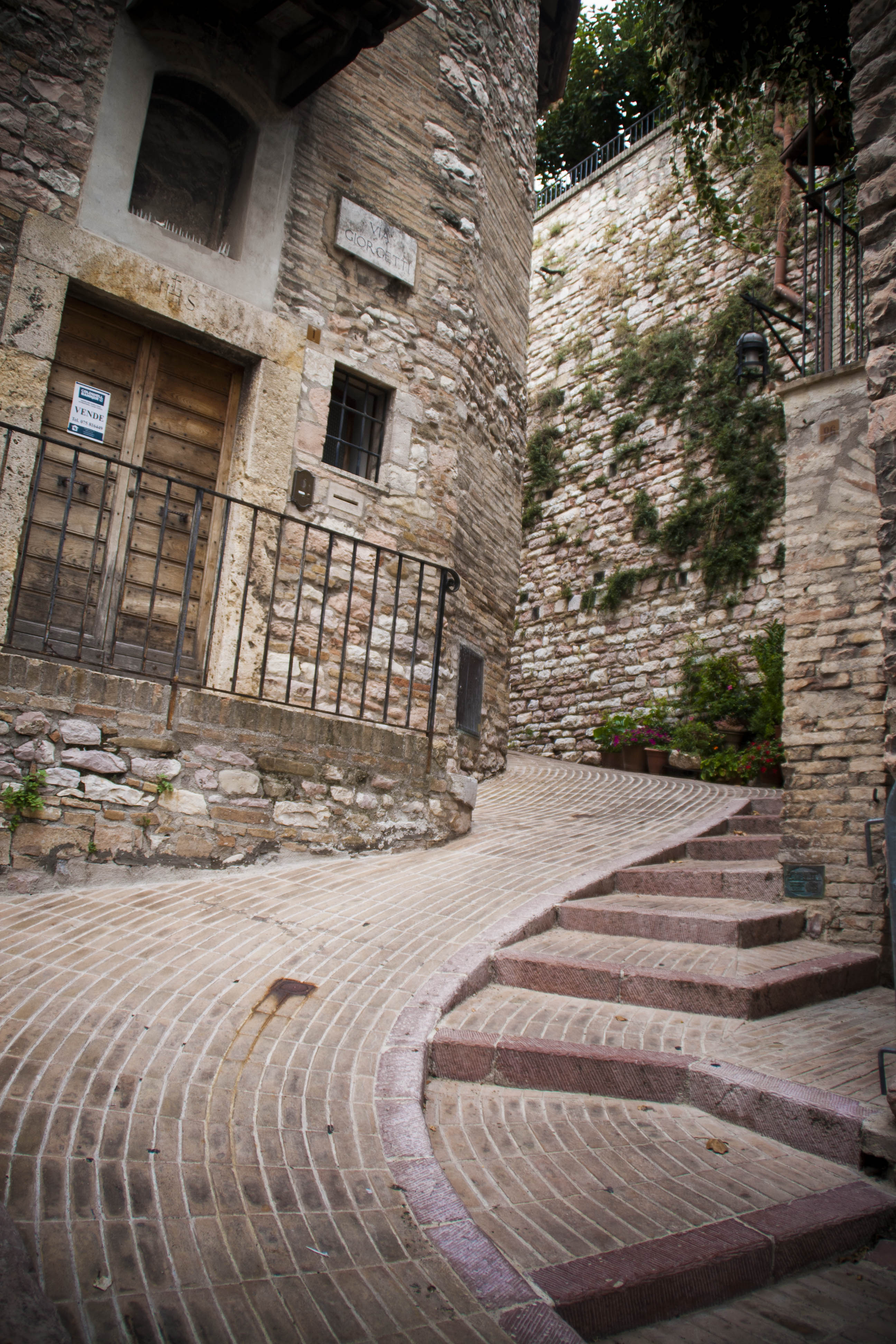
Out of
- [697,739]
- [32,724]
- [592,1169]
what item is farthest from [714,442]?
[592,1169]

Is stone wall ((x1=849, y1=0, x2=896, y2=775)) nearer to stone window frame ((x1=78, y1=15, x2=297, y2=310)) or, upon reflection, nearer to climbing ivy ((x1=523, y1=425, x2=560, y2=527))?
stone window frame ((x1=78, y1=15, x2=297, y2=310))

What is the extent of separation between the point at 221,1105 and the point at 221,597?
4.06 meters

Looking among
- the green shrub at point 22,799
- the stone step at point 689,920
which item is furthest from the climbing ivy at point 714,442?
the green shrub at point 22,799

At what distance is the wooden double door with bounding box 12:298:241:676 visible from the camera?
18.6ft

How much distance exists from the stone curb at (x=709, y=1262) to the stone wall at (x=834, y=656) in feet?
8.31

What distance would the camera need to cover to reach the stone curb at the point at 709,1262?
198cm

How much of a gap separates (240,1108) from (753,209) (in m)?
13.0

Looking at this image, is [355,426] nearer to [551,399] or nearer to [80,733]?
[80,733]

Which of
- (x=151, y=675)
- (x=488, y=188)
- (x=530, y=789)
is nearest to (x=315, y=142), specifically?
(x=488, y=188)

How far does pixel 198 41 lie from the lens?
6.53m

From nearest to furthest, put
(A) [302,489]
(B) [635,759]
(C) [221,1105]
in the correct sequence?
(C) [221,1105] < (A) [302,489] < (B) [635,759]

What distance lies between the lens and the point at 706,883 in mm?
5105

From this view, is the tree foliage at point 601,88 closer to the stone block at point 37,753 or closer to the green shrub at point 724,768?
the green shrub at point 724,768

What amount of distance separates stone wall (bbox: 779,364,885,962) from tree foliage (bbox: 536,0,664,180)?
13.6 m
